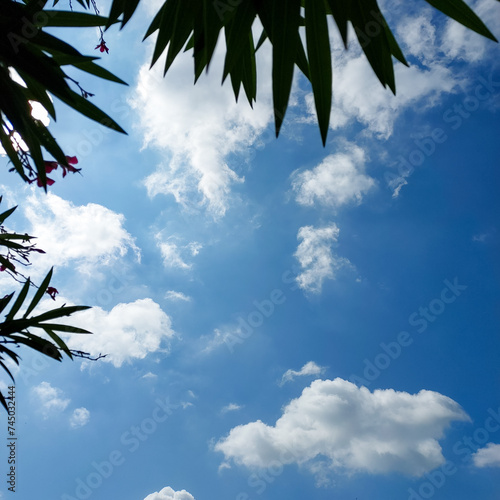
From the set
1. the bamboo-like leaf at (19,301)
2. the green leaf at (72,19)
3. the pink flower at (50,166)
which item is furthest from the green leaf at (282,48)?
the bamboo-like leaf at (19,301)

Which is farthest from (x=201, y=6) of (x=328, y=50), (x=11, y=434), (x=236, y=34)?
(x=11, y=434)

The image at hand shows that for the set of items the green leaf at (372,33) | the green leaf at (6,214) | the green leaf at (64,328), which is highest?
the green leaf at (372,33)

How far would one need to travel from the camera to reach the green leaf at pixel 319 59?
109cm

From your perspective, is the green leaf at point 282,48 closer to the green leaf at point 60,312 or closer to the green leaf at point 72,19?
the green leaf at point 72,19

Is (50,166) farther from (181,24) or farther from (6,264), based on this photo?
(181,24)

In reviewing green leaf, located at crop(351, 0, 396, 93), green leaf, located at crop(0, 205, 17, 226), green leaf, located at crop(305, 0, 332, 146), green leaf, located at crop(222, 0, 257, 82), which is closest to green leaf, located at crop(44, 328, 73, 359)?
green leaf, located at crop(0, 205, 17, 226)

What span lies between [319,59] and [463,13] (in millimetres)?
410

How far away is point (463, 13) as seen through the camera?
45.5 inches

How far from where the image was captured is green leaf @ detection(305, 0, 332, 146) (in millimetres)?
1094

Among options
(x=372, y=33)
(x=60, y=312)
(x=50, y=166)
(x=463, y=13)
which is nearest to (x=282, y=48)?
(x=372, y=33)

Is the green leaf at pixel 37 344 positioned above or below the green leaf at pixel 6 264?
below

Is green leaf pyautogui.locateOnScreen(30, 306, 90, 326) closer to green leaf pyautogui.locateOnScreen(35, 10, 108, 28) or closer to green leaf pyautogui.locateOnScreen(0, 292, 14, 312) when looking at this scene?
green leaf pyautogui.locateOnScreen(0, 292, 14, 312)

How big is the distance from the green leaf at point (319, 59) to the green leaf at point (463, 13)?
11.7 inches

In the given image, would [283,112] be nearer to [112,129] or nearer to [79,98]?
[112,129]
